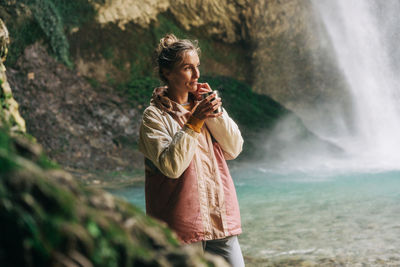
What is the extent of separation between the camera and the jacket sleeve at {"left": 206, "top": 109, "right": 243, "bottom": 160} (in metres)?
2.21

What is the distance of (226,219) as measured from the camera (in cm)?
211

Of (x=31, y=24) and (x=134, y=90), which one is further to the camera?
(x=134, y=90)

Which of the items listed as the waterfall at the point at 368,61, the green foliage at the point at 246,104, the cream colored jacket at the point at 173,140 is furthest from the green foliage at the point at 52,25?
the cream colored jacket at the point at 173,140

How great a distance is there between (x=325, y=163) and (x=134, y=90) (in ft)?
20.4

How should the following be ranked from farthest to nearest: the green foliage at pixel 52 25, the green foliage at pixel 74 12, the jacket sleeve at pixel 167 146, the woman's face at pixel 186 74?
the green foliage at pixel 74 12
the green foliage at pixel 52 25
the woman's face at pixel 186 74
the jacket sleeve at pixel 167 146

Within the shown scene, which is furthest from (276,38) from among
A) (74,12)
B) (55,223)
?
(55,223)

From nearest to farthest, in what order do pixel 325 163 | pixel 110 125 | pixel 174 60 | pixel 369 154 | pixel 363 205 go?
pixel 174 60 → pixel 363 205 → pixel 325 163 → pixel 110 125 → pixel 369 154

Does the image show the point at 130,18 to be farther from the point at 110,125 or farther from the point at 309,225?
the point at 309,225

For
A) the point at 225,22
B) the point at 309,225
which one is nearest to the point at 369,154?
the point at 225,22

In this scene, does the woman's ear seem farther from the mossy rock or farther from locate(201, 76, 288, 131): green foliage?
locate(201, 76, 288, 131): green foliage

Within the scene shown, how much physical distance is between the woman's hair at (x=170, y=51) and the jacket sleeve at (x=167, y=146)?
33 cm

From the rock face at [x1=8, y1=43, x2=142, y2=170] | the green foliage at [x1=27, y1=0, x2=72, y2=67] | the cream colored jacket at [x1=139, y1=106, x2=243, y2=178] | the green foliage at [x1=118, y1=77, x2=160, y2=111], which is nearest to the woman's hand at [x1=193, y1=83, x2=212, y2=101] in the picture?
the cream colored jacket at [x1=139, y1=106, x2=243, y2=178]

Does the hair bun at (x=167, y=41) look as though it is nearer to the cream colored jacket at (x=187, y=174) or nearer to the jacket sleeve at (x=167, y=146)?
the cream colored jacket at (x=187, y=174)

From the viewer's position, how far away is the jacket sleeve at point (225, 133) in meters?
2.21
